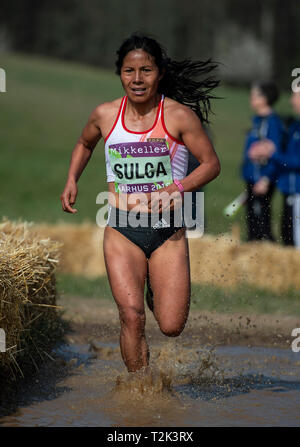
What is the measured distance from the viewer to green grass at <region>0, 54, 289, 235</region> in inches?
832

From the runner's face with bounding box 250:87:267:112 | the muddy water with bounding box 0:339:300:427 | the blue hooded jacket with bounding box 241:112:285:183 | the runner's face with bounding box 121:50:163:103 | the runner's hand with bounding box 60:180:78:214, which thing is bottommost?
the muddy water with bounding box 0:339:300:427

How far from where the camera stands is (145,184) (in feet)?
18.5

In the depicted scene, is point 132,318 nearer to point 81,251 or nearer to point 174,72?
point 174,72

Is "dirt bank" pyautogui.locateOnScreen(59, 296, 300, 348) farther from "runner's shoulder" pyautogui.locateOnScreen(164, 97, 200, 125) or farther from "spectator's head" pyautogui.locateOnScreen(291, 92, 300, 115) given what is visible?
"spectator's head" pyautogui.locateOnScreen(291, 92, 300, 115)

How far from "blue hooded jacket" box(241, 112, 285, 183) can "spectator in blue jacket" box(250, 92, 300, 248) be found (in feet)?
0.24

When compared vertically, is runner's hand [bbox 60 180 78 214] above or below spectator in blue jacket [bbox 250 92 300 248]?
below

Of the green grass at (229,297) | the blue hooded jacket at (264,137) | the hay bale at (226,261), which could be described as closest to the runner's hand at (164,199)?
the green grass at (229,297)

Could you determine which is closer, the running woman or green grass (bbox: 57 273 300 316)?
the running woman

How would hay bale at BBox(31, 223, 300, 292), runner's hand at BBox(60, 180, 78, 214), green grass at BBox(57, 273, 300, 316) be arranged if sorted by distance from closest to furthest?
runner's hand at BBox(60, 180, 78, 214) → green grass at BBox(57, 273, 300, 316) → hay bale at BBox(31, 223, 300, 292)

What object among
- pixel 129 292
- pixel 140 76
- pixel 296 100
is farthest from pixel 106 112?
pixel 296 100

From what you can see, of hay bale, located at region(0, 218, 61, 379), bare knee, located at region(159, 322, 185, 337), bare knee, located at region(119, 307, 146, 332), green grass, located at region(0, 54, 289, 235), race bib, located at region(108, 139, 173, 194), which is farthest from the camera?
green grass, located at region(0, 54, 289, 235)

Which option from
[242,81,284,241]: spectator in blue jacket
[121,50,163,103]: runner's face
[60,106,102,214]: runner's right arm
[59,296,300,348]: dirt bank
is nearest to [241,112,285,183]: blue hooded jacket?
[242,81,284,241]: spectator in blue jacket

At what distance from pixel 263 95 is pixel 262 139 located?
0.58 meters

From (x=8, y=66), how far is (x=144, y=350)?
43724 millimetres
